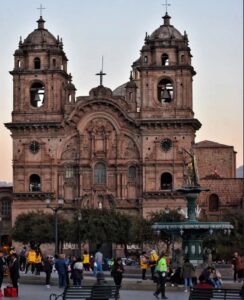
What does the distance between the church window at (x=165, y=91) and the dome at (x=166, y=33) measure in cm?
350

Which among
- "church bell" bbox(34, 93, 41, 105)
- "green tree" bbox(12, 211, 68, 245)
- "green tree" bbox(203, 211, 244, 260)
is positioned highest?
"church bell" bbox(34, 93, 41, 105)

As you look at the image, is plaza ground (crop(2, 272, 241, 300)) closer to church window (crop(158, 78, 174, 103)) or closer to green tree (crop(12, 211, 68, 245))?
green tree (crop(12, 211, 68, 245))

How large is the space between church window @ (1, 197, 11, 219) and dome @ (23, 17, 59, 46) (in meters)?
12.8

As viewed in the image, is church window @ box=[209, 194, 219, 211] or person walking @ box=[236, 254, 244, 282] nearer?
person walking @ box=[236, 254, 244, 282]

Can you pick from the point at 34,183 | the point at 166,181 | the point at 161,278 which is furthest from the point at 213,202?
the point at 161,278

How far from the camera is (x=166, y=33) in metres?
94.9

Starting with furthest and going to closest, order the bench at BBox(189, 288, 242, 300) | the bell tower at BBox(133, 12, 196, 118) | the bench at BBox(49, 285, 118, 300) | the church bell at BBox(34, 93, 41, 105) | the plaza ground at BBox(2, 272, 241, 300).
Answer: the church bell at BBox(34, 93, 41, 105) → the bell tower at BBox(133, 12, 196, 118) → the plaza ground at BBox(2, 272, 241, 300) → the bench at BBox(49, 285, 118, 300) → the bench at BBox(189, 288, 242, 300)

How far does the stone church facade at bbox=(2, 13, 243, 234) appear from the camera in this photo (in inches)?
3612

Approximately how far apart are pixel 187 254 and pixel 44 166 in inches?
1646

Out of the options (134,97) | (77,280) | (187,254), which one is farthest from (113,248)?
(77,280)

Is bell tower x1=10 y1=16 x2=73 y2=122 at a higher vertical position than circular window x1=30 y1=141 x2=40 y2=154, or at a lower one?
higher

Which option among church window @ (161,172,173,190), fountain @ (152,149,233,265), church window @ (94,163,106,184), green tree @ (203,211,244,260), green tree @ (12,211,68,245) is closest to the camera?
fountain @ (152,149,233,265)

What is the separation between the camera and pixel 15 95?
9450 cm

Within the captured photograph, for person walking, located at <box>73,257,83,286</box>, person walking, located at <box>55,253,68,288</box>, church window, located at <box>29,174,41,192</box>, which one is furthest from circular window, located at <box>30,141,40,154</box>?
person walking, located at <box>73,257,83,286</box>
